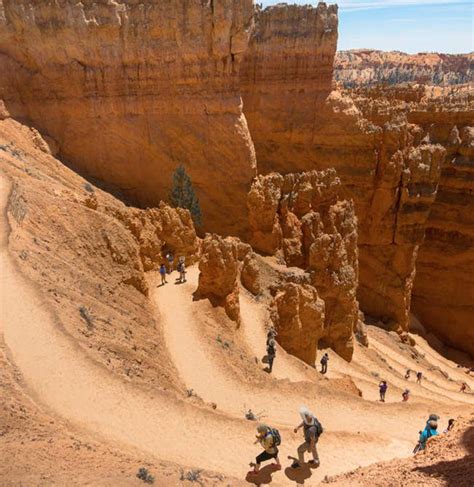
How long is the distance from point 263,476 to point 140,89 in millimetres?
19408

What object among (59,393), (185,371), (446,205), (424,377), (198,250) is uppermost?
(446,205)

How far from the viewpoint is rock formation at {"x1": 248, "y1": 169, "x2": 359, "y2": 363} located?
24.2m

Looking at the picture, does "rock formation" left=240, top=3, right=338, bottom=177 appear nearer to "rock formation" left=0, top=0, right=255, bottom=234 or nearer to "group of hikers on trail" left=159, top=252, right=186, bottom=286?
"rock formation" left=0, top=0, right=255, bottom=234

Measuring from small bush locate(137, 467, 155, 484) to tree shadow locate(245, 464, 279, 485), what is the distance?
2377mm

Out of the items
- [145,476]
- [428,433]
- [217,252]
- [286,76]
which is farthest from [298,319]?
[286,76]

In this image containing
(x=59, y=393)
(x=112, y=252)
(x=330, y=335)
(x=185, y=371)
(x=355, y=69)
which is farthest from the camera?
(x=355, y=69)

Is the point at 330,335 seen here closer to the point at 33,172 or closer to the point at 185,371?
the point at 185,371

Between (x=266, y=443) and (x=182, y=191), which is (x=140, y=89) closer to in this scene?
(x=182, y=191)

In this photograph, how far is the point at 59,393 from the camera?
10109mm

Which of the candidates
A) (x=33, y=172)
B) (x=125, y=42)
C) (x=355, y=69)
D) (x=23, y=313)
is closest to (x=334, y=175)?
(x=125, y=42)

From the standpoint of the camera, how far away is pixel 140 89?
24.0 metres

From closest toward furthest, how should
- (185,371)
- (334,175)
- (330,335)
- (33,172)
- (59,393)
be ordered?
(59,393) → (185,371) → (33,172) → (330,335) → (334,175)

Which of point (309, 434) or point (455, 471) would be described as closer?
point (455, 471)

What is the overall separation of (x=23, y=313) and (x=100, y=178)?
14677 millimetres
